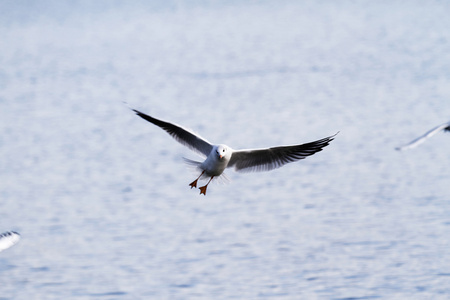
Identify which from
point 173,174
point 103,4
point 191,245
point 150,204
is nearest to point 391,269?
point 191,245

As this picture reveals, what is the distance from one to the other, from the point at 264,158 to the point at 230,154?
562 mm

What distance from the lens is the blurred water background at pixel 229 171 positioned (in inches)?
393

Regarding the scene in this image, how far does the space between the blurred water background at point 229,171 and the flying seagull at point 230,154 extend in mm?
407

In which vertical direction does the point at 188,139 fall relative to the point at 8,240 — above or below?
above

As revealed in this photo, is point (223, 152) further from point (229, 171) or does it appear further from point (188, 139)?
point (229, 171)

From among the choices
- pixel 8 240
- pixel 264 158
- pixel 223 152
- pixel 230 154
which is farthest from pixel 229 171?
pixel 8 240

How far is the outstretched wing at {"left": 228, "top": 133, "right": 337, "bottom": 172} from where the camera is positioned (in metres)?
8.56

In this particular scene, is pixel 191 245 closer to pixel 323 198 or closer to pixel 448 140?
pixel 323 198

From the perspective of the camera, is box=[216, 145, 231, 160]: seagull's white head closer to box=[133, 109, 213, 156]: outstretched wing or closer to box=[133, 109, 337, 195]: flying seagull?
box=[133, 109, 337, 195]: flying seagull

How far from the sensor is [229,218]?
40.0 ft

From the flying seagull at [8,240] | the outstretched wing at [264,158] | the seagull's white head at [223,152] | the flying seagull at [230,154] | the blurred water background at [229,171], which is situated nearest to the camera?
the flying seagull at [8,240]

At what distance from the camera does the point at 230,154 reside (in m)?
8.50

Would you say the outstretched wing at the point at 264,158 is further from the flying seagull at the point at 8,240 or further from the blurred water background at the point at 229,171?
the flying seagull at the point at 8,240

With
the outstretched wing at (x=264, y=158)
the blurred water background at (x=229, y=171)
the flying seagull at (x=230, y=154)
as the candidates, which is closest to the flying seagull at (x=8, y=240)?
the flying seagull at (x=230, y=154)
